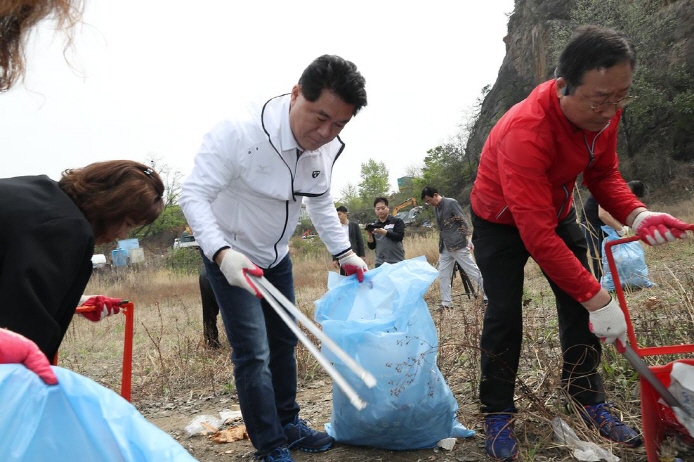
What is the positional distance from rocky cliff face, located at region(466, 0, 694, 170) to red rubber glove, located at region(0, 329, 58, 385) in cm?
3238

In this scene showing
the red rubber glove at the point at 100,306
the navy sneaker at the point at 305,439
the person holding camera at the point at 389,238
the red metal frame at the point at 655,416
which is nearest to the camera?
the red metal frame at the point at 655,416

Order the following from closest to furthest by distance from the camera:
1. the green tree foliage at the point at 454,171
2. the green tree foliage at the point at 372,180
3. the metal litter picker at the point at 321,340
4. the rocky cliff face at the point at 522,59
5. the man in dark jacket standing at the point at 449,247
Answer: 1. the metal litter picker at the point at 321,340
2. the man in dark jacket standing at the point at 449,247
3. the rocky cliff face at the point at 522,59
4. the green tree foliage at the point at 454,171
5. the green tree foliage at the point at 372,180

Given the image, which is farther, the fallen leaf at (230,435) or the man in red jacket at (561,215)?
the fallen leaf at (230,435)

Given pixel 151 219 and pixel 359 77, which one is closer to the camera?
pixel 151 219

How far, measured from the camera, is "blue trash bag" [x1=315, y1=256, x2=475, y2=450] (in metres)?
2.43

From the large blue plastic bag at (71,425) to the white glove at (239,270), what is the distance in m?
1.07

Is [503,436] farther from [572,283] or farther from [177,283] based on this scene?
[177,283]

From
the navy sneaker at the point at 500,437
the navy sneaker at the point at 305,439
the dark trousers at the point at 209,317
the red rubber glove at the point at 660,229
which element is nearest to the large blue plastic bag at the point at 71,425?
the navy sneaker at the point at 500,437

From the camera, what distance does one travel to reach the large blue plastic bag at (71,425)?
104 centimetres

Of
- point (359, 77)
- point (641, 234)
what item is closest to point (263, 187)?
point (359, 77)

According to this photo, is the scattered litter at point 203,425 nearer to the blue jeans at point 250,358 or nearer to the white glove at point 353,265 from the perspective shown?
the blue jeans at point 250,358

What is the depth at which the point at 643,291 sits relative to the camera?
5.40m

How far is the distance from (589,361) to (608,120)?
1009 millimetres

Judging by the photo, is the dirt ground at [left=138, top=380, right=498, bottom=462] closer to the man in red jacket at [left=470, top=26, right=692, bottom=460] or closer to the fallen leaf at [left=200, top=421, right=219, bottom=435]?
the fallen leaf at [left=200, top=421, right=219, bottom=435]
